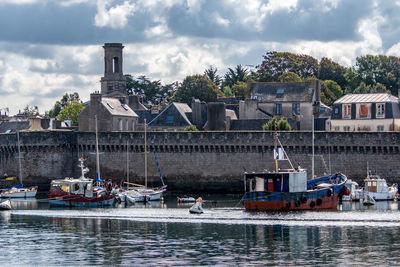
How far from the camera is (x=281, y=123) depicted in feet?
298

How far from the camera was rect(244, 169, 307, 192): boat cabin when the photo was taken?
66125 mm

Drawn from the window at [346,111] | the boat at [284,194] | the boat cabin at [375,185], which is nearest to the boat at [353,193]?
the boat cabin at [375,185]

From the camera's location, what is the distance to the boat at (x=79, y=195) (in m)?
73.4

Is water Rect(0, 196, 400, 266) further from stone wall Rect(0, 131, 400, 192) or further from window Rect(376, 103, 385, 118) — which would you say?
window Rect(376, 103, 385, 118)

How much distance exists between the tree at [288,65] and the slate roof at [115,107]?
41.0m

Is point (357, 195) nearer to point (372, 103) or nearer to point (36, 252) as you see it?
point (372, 103)

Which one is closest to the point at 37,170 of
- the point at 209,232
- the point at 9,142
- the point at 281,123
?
the point at 9,142

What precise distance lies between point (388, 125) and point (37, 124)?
31.8 metres

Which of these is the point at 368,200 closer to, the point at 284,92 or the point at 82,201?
the point at 82,201

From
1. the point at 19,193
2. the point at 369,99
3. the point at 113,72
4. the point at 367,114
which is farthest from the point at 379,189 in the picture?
the point at 113,72

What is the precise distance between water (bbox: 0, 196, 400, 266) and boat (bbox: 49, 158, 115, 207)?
2.97 metres

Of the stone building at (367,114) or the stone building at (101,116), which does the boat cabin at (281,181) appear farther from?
the stone building at (101,116)

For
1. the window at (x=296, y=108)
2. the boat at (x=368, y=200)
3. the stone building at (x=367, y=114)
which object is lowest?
the boat at (x=368, y=200)

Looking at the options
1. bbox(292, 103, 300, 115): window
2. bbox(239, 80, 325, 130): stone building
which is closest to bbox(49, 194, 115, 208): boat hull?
bbox(239, 80, 325, 130): stone building
